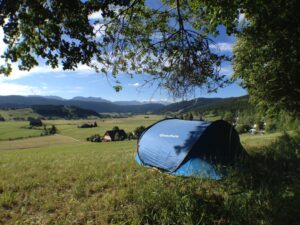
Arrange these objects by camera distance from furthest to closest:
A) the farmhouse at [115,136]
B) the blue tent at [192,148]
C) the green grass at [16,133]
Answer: the green grass at [16,133] → the farmhouse at [115,136] → the blue tent at [192,148]

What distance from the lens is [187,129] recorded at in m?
10.1

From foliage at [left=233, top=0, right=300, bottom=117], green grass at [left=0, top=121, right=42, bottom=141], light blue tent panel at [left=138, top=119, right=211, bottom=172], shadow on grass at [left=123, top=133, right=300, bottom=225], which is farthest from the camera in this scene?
green grass at [left=0, top=121, right=42, bottom=141]

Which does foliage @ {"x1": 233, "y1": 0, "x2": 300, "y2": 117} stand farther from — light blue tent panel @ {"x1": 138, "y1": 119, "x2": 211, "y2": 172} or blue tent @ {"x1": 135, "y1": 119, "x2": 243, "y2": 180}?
light blue tent panel @ {"x1": 138, "y1": 119, "x2": 211, "y2": 172}

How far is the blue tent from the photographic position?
864 cm

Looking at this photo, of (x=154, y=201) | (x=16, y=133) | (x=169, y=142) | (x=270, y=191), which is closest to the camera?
(x=154, y=201)

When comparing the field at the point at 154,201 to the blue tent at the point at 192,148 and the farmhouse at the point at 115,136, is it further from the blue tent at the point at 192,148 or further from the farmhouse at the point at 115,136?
the farmhouse at the point at 115,136

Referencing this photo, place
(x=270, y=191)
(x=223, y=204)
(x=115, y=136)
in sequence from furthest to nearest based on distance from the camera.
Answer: (x=115, y=136), (x=270, y=191), (x=223, y=204)

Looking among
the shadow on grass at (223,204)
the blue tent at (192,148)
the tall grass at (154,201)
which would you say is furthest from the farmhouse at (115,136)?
the shadow on grass at (223,204)

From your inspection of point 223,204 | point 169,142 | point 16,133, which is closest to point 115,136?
point 16,133

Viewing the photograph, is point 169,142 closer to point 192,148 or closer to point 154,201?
point 192,148

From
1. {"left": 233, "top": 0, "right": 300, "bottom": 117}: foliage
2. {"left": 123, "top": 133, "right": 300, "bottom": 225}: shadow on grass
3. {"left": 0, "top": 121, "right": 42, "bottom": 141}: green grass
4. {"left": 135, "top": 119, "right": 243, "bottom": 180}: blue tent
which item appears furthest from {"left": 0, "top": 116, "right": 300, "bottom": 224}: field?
{"left": 0, "top": 121, "right": 42, "bottom": 141}: green grass

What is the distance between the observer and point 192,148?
8977 millimetres

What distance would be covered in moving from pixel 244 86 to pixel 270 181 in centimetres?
1329

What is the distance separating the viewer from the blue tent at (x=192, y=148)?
8641 mm
